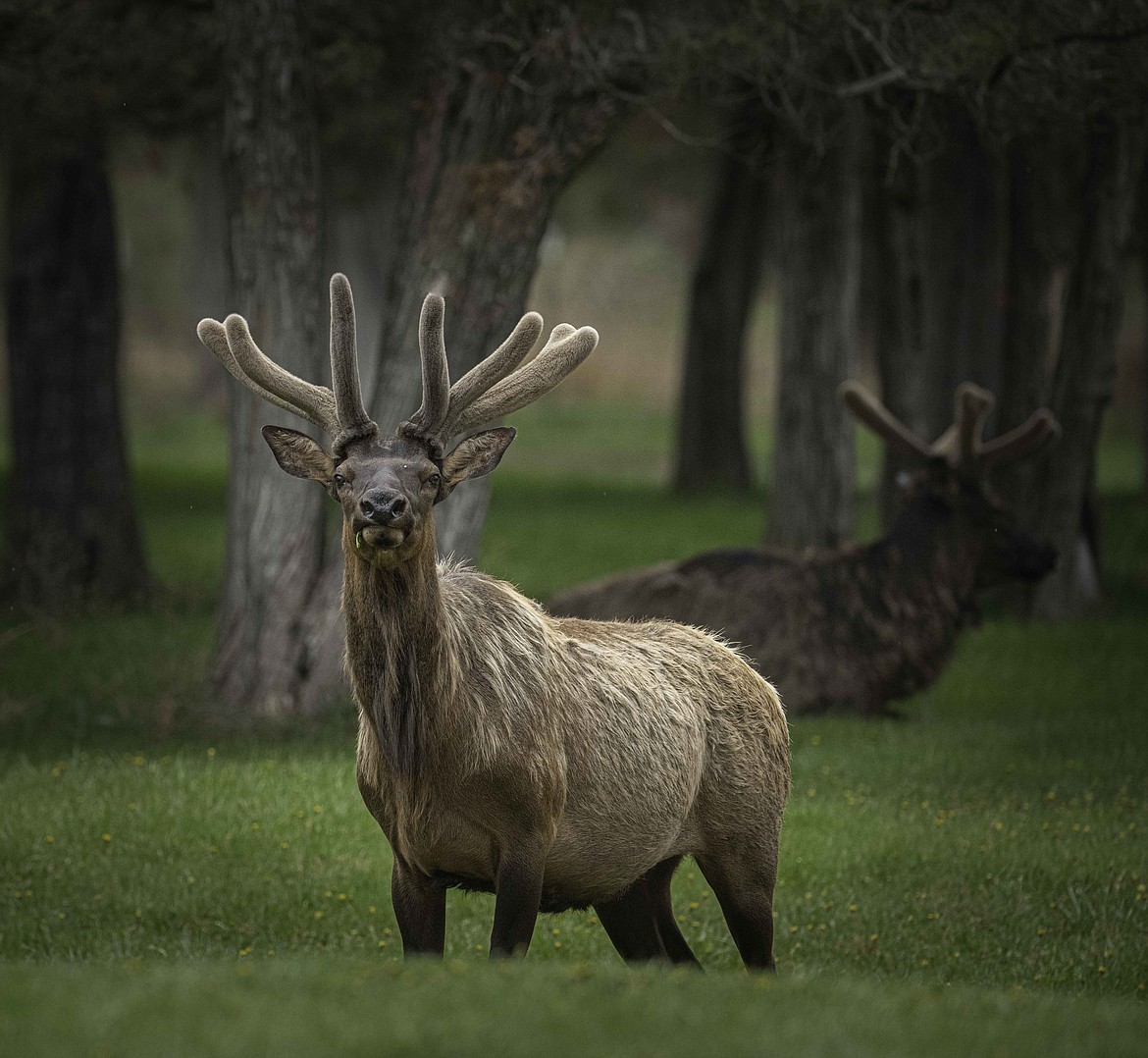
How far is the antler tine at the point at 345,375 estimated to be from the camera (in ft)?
20.1

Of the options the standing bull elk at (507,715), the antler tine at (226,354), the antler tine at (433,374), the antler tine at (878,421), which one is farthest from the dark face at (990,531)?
the antler tine at (433,374)

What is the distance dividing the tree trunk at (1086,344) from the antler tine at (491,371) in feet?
31.2

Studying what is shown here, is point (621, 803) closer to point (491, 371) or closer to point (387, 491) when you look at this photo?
point (387, 491)

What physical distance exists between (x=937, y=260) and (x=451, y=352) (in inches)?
343

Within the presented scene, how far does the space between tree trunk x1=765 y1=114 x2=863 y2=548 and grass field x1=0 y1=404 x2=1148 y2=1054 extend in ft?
5.98

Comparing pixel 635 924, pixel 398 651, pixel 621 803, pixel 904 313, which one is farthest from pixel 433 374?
pixel 904 313

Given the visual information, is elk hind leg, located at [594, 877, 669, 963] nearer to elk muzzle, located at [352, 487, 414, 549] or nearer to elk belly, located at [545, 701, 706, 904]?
elk belly, located at [545, 701, 706, 904]

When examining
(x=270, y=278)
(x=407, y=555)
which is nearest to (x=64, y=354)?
(x=270, y=278)

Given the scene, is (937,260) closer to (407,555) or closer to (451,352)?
(451,352)

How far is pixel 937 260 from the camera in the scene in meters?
18.4

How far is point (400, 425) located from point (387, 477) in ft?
1.71

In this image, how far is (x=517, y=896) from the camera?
5.83 m

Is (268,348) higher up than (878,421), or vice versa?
(268,348)

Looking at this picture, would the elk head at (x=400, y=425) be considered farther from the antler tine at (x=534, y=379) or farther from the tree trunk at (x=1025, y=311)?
the tree trunk at (x=1025, y=311)
